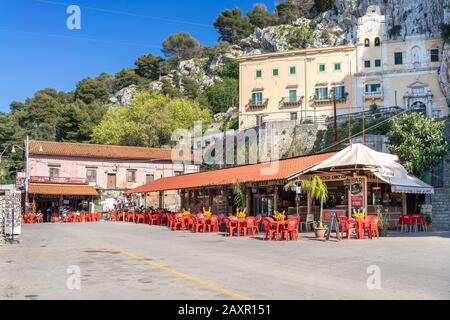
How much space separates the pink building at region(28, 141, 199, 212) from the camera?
162 feet

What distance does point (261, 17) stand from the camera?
113m

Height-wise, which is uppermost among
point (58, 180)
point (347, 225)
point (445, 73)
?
point (445, 73)

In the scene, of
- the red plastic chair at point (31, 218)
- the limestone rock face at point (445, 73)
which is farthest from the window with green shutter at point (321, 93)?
the red plastic chair at point (31, 218)

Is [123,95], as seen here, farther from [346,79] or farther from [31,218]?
[31,218]

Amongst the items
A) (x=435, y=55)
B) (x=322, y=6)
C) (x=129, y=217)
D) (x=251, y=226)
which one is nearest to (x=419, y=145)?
(x=251, y=226)

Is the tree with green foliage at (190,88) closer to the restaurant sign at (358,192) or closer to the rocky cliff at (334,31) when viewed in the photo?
the rocky cliff at (334,31)

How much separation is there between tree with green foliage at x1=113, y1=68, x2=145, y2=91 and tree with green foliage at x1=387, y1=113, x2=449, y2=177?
271 ft

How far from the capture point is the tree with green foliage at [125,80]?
107 meters

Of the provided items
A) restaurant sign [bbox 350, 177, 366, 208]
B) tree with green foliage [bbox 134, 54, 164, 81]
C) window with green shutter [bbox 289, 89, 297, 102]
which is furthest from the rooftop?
tree with green foliage [bbox 134, 54, 164, 81]

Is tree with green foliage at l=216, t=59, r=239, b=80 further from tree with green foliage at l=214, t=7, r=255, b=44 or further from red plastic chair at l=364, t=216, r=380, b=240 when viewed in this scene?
red plastic chair at l=364, t=216, r=380, b=240

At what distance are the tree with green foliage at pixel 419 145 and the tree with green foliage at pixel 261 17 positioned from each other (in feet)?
272

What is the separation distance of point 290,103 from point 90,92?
2148 inches

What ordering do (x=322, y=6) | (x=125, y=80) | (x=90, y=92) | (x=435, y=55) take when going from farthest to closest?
1. (x=125, y=80)
2. (x=90, y=92)
3. (x=322, y=6)
4. (x=435, y=55)
